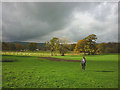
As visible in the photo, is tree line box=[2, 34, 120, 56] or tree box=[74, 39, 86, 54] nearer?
tree line box=[2, 34, 120, 56]

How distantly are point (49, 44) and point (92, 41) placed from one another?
109ft

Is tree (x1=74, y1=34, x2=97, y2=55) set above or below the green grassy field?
above

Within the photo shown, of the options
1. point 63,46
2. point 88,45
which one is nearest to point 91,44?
point 88,45

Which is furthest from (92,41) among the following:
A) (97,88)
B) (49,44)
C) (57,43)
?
(97,88)

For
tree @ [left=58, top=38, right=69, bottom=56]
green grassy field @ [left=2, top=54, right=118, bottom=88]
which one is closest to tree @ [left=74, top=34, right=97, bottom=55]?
tree @ [left=58, top=38, right=69, bottom=56]

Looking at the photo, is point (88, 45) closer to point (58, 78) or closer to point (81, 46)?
point (81, 46)

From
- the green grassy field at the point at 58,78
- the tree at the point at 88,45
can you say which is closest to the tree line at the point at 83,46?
the tree at the point at 88,45

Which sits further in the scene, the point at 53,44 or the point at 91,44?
the point at 53,44

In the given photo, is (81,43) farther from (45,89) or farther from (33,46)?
(33,46)

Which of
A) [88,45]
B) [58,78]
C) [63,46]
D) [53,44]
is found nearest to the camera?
[58,78]

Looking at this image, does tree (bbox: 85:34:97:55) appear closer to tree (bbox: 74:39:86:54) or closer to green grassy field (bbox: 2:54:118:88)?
tree (bbox: 74:39:86:54)

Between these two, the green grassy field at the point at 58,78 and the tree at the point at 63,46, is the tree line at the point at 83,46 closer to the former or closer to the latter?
the tree at the point at 63,46

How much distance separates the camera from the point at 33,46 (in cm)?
11231

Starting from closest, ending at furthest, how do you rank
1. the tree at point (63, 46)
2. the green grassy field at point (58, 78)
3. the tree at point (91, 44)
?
the green grassy field at point (58, 78) → the tree at point (91, 44) → the tree at point (63, 46)
